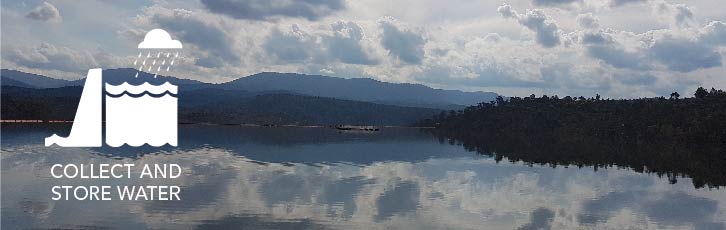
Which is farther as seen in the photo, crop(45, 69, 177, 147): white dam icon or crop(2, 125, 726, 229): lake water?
crop(45, 69, 177, 147): white dam icon

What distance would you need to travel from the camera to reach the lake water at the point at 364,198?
43.7m

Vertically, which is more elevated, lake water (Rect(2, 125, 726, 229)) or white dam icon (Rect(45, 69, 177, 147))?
white dam icon (Rect(45, 69, 177, 147))

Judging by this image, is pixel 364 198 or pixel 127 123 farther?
pixel 127 123

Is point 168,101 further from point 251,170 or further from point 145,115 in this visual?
point 145,115

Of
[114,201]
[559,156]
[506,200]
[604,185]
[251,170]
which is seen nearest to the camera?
[114,201]

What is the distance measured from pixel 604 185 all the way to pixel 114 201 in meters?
53.3

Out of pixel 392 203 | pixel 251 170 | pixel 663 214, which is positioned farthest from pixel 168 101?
pixel 663 214

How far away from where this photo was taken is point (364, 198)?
55125 millimetres

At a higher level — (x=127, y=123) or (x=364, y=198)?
(x=127, y=123)

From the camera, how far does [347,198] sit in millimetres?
54594

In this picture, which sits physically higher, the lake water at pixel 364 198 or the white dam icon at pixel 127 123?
the white dam icon at pixel 127 123

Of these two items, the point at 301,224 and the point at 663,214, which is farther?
the point at 663,214

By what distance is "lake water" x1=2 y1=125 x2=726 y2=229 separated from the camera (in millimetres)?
43656

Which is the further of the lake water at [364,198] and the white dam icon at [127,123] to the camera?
the white dam icon at [127,123]
